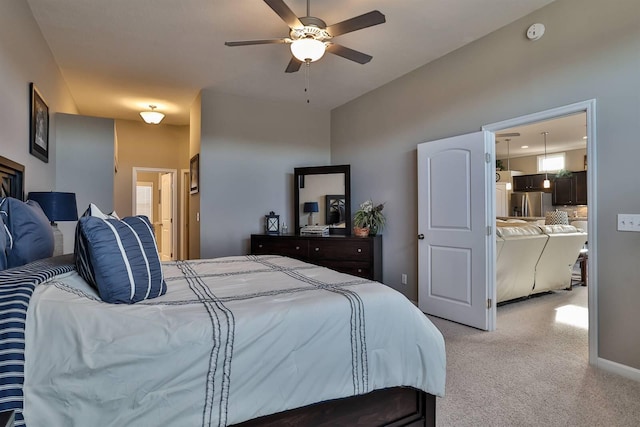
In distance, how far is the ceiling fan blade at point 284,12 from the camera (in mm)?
2160

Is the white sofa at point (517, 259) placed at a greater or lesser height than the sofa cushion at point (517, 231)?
lesser

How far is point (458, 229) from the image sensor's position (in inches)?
138

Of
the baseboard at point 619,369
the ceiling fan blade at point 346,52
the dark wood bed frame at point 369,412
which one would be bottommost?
the baseboard at point 619,369

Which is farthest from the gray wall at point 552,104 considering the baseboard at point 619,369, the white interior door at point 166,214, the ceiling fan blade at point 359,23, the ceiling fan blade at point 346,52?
the white interior door at point 166,214

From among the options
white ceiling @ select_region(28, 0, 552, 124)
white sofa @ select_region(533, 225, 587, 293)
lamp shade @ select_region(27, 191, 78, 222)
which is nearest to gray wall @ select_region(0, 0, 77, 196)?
white ceiling @ select_region(28, 0, 552, 124)

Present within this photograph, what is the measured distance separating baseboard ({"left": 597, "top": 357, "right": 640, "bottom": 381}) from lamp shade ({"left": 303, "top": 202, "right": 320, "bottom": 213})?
3.43 meters

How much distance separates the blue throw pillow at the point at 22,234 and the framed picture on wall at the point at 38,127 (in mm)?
1417

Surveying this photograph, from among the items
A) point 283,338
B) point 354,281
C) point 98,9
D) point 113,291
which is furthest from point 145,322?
point 98,9

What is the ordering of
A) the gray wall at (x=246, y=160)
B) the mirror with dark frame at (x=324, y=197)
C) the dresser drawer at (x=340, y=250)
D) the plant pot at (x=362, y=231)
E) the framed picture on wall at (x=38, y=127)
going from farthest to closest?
the mirror with dark frame at (x=324, y=197) < the gray wall at (x=246, y=160) < the plant pot at (x=362, y=231) < the dresser drawer at (x=340, y=250) < the framed picture on wall at (x=38, y=127)

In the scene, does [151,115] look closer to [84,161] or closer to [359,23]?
[84,161]

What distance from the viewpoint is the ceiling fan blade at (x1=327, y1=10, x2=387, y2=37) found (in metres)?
2.28

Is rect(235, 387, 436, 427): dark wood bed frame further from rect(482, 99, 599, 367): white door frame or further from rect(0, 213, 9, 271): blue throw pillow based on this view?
rect(482, 99, 599, 367): white door frame

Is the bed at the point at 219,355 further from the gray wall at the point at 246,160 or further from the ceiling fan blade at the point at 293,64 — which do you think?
the gray wall at the point at 246,160

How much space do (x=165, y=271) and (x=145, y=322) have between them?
41.5 inches
